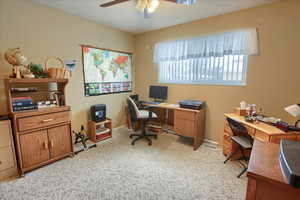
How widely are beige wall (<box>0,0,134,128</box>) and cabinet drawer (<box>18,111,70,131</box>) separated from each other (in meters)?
0.51

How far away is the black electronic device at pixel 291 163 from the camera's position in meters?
0.68

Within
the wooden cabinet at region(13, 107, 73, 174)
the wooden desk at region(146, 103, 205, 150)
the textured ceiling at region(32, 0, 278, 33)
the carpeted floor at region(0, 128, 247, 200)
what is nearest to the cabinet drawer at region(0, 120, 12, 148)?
the wooden cabinet at region(13, 107, 73, 174)

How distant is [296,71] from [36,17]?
13.2ft

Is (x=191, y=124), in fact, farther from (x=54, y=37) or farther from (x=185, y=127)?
(x=54, y=37)

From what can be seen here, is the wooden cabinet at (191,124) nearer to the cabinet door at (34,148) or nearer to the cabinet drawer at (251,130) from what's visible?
the cabinet drawer at (251,130)

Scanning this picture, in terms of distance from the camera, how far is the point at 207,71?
297cm

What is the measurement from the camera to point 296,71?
2.13 metres

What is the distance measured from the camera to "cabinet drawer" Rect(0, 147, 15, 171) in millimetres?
1865

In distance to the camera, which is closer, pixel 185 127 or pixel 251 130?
pixel 251 130

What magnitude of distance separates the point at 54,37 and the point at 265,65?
355 cm

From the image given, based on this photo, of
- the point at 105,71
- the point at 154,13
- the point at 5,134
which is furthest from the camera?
the point at 105,71

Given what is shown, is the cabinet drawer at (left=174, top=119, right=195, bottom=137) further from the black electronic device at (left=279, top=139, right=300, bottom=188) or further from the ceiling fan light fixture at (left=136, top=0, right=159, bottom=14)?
the ceiling fan light fixture at (left=136, top=0, right=159, bottom=14)

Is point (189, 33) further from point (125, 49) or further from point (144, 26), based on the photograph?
point (125, 49)

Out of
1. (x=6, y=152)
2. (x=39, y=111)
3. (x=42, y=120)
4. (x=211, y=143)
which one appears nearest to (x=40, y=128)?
(x=42, y=120)
